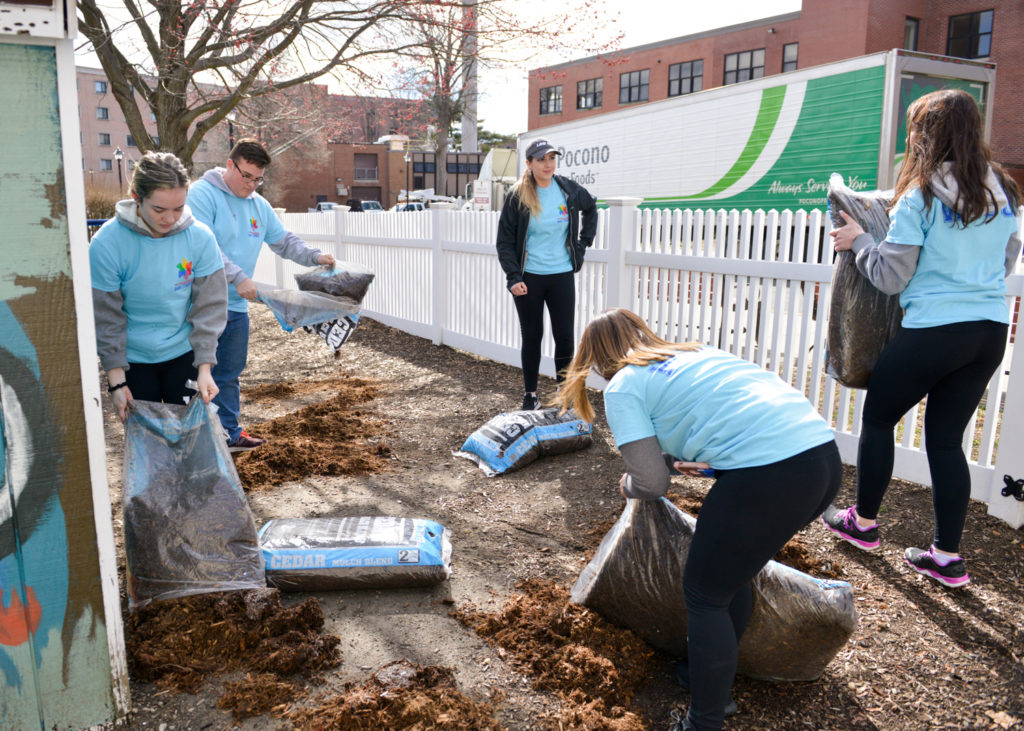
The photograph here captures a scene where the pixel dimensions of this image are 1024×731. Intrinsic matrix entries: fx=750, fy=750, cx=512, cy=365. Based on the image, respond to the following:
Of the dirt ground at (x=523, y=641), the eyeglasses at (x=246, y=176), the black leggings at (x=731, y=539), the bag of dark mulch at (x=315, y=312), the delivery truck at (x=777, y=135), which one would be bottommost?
the dirt ground at (x=523, y=641)

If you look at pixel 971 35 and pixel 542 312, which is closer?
pixel 542 312

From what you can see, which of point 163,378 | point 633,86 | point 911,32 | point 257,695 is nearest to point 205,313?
point 163,378

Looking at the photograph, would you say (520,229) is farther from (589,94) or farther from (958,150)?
(589,94)

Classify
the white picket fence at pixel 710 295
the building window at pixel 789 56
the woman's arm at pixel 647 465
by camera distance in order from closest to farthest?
the woman's arm at pixel 647 465, the white picket fence at pixel 710 295, the building window at pixel 789 56

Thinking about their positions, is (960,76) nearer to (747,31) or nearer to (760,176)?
(760,176)

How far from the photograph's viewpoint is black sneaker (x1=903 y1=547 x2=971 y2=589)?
3076mm

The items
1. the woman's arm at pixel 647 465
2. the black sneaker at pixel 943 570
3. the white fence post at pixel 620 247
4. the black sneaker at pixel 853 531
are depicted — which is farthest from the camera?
the white fence post at pixel 620 247

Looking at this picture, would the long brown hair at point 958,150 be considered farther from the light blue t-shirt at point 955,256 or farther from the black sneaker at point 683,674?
the black sneaker at point 683,674

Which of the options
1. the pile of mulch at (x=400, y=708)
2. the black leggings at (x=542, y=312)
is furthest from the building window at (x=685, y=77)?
the pile of mulch at (x=400, y=708)

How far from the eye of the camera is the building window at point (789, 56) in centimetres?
3045

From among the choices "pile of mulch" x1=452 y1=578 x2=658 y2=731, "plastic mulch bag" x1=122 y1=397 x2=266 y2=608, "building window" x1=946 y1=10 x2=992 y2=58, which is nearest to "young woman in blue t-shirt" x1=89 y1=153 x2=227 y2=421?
"plastic mulch bag" x1=122 y1=397 x2=266 y2=608

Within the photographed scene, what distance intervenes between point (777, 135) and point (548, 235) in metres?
7.57

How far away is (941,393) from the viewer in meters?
2.99

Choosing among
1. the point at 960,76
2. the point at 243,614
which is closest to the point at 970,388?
the point at 243,614
